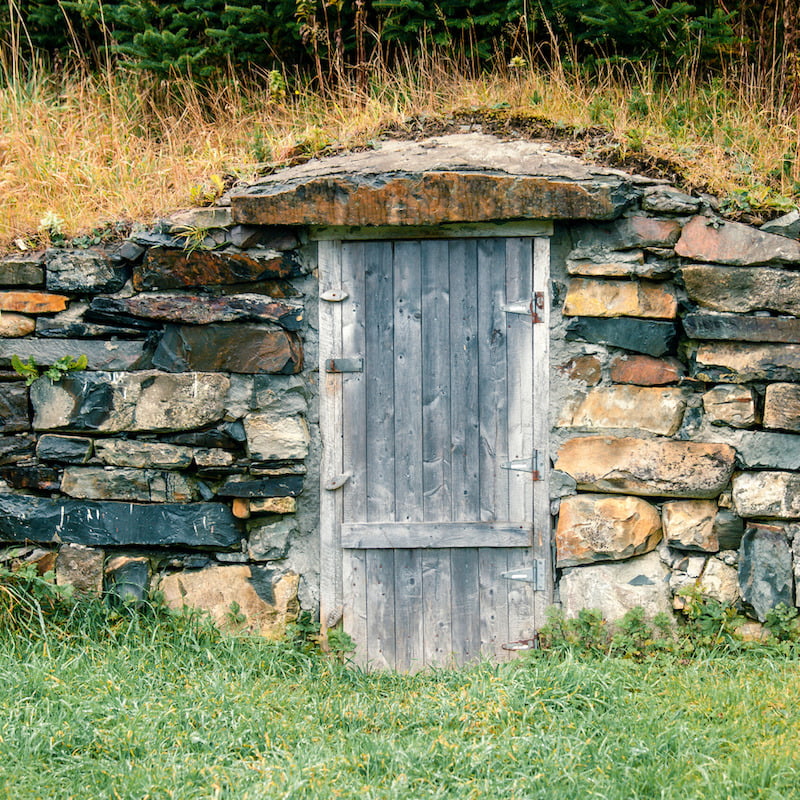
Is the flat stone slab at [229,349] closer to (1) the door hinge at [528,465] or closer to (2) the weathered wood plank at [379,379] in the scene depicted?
(2) the weathered wood plank at [379,379]

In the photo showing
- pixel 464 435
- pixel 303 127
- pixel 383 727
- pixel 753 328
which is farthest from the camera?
pixel 303 127

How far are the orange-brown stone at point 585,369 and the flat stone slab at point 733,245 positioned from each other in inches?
25.6

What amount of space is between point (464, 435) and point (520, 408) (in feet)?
1.00

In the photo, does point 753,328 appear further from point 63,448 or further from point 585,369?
point 63,448

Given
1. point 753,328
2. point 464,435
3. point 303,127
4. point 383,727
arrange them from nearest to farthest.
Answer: point 383,727 → point 753,328 → point 464,435 → point 303,127

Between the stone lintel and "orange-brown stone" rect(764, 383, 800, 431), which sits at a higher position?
the stone lintel

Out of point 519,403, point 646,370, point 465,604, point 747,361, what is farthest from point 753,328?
point 465,604

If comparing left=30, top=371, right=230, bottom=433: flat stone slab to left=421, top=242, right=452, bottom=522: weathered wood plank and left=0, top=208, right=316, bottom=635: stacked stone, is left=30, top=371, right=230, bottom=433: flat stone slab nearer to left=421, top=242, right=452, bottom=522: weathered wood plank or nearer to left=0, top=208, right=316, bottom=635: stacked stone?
left=0, top=208, right=316, bottom=635: stacked stone

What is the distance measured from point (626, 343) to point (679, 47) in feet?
8.05

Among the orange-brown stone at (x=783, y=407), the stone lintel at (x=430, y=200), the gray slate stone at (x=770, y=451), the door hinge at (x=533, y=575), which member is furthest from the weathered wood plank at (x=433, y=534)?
the stone lintel at (x=430, y=200)

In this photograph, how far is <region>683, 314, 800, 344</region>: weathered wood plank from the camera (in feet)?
12.6

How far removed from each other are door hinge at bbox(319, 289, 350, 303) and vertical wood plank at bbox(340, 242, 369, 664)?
3cm

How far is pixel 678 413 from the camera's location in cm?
397

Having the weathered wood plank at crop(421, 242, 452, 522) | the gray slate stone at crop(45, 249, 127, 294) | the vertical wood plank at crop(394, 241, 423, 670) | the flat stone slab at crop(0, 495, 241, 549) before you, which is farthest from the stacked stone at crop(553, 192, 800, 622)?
the gray slate stone at crop(45, 249, 127, 294)
